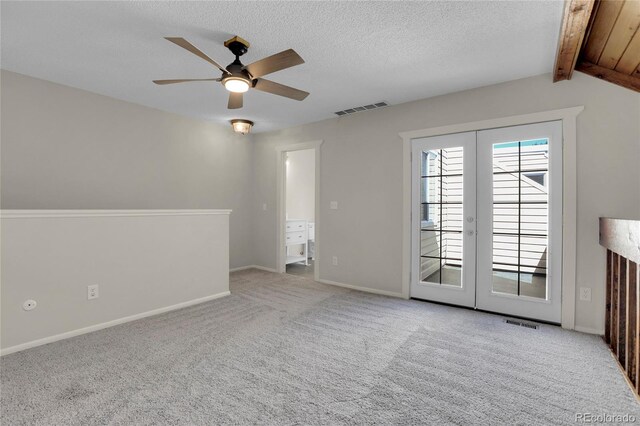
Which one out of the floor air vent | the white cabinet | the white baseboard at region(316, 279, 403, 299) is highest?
the white cabinet

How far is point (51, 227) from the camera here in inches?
100

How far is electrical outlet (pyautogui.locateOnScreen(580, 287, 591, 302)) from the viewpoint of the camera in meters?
2.79

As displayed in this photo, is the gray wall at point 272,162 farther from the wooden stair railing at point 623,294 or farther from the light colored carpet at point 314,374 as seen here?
the light colored carpet at point 314,374

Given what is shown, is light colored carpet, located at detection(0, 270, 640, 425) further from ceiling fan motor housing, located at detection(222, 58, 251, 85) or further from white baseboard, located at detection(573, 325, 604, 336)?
ceiling fan motor housing, located at detection(222, 58, 251, 85)

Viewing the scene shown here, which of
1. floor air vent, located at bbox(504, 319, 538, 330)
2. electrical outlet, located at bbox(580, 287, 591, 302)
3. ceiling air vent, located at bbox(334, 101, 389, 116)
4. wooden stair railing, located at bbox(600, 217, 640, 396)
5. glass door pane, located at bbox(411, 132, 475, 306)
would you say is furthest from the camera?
ceiling air vent, located at bbox(334, 101, 389, 116)

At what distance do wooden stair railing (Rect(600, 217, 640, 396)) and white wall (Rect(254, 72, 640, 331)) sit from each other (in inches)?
8.6

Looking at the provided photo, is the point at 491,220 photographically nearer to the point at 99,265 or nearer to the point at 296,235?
the point at 296,235

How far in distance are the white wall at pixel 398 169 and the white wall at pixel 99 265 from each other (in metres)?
1.72

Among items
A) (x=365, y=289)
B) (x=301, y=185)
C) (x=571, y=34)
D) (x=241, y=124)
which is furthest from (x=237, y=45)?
(x=301, y=185)

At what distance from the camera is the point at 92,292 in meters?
2.78

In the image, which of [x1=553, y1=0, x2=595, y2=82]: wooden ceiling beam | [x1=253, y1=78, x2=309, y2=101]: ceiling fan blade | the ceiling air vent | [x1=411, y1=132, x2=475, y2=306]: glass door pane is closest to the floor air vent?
[x1=411, y1=132, x2=475, y2=306]: glass door pane

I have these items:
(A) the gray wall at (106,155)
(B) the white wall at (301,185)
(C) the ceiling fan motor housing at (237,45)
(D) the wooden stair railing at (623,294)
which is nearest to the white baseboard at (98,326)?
(A) the gray wall at (106,155)

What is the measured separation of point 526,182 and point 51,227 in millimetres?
4384

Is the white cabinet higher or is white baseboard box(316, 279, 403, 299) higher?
the white cabinet
